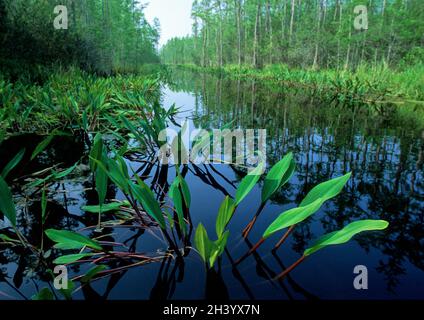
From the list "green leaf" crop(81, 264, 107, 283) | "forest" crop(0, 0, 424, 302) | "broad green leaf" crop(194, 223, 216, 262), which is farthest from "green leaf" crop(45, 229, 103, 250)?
"broad green leaf" crop(194, 223, 216, 262)

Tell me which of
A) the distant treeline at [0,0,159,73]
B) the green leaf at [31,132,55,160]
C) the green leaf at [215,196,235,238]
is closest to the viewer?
the green leaf at [215,196,235,238]

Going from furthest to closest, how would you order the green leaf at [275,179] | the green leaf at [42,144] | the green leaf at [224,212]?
the green leaf at [42,144] < the green leaf at [275,179] < the green leaf at [224,212]

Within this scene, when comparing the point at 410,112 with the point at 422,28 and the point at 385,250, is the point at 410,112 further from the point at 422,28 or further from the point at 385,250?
the point at 422,28

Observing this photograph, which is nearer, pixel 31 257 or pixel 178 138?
pixel 31 257

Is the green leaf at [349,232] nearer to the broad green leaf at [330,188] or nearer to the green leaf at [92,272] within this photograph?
the broad green leaf at [330,188]

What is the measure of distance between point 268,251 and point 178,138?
117cm

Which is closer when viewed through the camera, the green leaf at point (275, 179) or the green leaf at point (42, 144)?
the green leaf at point (275, 179)

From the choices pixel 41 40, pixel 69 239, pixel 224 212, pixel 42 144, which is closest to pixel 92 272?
pixel 69 239

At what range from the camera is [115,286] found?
1203mm

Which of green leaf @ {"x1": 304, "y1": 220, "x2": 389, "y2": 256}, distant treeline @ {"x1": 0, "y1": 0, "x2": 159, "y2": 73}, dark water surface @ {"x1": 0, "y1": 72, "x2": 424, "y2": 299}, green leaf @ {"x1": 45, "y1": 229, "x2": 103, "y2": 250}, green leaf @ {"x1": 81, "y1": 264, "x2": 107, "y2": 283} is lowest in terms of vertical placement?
dark water surface @ {"x1": 0, "y1": 72, "x2": 424, "y2": 299}

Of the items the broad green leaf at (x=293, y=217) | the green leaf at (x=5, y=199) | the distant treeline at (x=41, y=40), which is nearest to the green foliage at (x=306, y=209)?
the broad green leaf at (x=293, y=217)

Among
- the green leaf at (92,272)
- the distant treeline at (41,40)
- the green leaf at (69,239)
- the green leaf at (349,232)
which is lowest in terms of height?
the green leaf at (92,272)

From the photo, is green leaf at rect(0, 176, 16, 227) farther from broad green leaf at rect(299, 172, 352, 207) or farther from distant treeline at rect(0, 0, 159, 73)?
distant treeline at rect(0, 0, 159, 73)
